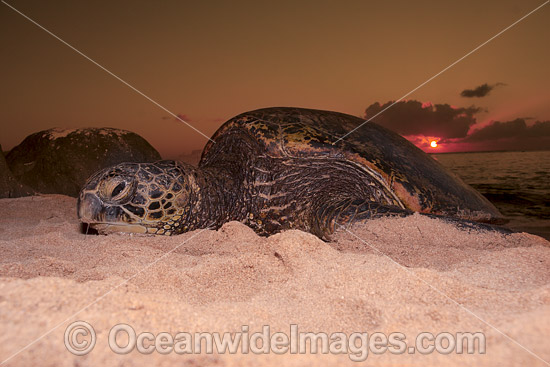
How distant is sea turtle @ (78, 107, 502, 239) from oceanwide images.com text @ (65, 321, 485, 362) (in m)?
1.51

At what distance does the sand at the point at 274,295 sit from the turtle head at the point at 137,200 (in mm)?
280

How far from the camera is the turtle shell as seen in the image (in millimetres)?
2949

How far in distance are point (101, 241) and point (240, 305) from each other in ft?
4.38

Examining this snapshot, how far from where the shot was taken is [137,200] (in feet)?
7.69

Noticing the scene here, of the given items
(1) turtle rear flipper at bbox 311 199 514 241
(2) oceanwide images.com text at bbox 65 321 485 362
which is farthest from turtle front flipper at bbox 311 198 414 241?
(2) oceanwide images.com text at bbox 65 321 485 362

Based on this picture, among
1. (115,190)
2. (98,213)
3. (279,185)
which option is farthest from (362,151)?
(98,213)

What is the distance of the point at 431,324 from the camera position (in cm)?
91

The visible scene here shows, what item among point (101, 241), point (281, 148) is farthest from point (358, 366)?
point (281, 148)

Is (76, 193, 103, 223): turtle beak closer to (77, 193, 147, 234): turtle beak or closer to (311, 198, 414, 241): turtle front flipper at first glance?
(77, 193, 147, 234): turtle beak

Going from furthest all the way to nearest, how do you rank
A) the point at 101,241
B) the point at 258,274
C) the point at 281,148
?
the point at 281,148 → the point at 101,241 → the point at 258,274

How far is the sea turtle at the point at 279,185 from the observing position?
235cm

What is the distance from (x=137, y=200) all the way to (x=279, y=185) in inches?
44.8

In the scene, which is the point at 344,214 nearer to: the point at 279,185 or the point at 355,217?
the point at 355,217

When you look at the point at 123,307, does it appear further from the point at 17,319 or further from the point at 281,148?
the point at 281,148
